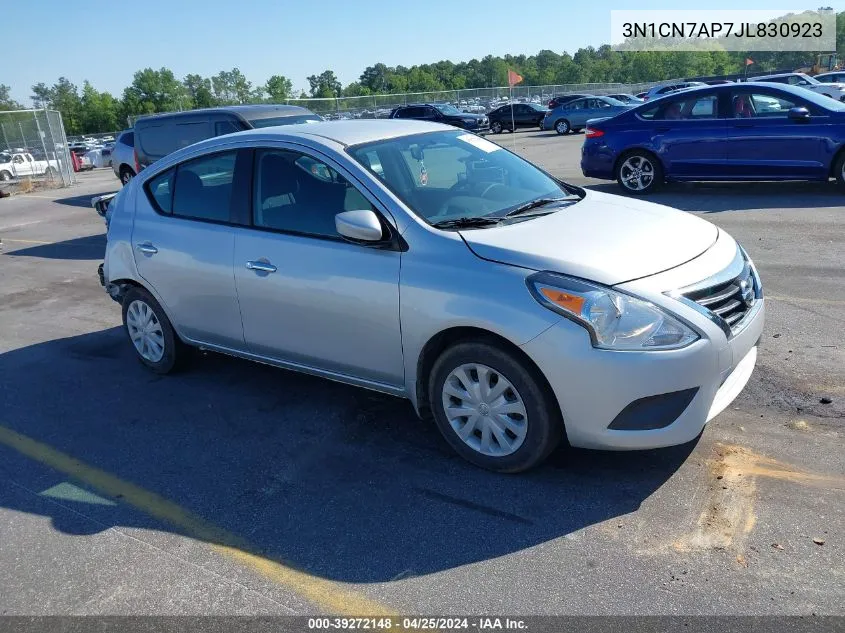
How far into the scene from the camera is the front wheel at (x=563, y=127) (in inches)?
1143

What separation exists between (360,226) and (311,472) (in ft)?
4.43

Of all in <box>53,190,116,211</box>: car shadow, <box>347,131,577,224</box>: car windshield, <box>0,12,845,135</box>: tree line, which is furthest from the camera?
<box>0,12,845,135</box>: tree line

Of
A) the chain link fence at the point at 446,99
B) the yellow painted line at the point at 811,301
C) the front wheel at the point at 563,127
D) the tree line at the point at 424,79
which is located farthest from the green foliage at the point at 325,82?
the yellow painted line at the point at 811,301

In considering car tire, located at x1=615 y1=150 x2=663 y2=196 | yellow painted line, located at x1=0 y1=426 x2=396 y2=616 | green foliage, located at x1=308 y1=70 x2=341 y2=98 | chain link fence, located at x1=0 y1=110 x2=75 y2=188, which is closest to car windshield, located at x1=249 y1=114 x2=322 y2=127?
car tire, located at x1=615 y1=150 x2=663 y2=196

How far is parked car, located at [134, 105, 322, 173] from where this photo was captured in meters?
10.6

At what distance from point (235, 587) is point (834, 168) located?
33.7 feet

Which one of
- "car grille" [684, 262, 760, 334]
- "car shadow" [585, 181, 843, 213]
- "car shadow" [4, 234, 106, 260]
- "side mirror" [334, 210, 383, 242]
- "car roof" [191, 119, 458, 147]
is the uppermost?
"car roof" [191, 119, 458, 147]

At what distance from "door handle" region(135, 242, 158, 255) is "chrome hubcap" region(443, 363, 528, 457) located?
2.54 metres

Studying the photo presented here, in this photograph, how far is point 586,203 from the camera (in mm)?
4516

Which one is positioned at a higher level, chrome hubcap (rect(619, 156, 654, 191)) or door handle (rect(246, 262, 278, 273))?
door handle (rect(246, 262, 278, 273))

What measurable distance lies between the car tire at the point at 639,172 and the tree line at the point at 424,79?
83.7 meters

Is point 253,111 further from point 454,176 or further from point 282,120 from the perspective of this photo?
point 454,176

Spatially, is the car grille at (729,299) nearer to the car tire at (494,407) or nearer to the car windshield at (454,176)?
the car tire at (494,407)

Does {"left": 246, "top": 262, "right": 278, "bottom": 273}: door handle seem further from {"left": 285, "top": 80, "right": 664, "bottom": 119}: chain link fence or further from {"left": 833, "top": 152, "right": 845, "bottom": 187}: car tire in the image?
{"left": 285, "top": 80, "right": 664, "bottom": 119}: chain link fence
